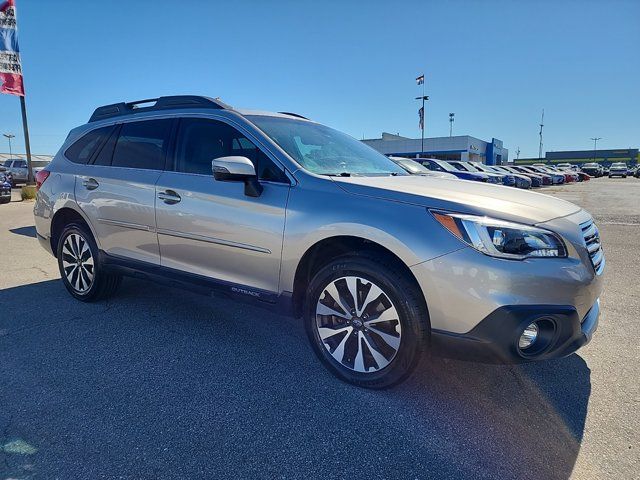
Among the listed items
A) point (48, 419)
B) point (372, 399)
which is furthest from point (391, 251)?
point (48, 419)

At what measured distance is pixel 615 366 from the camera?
303cm

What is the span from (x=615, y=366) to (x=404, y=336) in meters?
1.74

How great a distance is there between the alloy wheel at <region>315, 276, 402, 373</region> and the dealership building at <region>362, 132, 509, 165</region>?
54.6 m

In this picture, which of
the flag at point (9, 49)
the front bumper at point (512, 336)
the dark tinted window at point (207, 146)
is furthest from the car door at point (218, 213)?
the flag at point (9, 49)

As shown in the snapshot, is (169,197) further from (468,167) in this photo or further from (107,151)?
(468,167)

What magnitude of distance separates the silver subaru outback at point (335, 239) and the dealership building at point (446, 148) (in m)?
53.7

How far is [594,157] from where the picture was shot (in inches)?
3873

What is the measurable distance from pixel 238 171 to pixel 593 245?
2.29 m

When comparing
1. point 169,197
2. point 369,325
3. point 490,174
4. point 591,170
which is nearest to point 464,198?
point 369,325

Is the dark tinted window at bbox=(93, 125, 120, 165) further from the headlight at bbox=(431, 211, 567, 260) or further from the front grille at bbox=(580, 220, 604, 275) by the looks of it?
the front grille at bbox=(580, 220, 604, 275)

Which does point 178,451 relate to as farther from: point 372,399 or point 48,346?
point 48,346

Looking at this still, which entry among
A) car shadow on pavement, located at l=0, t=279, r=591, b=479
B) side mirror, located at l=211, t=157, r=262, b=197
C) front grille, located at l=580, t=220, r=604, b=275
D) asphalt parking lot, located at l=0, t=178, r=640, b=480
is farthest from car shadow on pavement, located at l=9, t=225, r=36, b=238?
front grille, located at l=580, t=220, r=604, b=275

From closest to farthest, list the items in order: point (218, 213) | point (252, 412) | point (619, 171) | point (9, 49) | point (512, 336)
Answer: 1. point (512, 336)
2. point (252, 412)
3. point (218, 213)
4. point (9, 49)
5. point (619, 171)

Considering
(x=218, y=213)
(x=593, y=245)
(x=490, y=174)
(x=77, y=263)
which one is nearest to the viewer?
(x=593, y=245)
